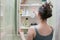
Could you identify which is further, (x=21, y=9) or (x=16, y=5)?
(x=21, y=9)

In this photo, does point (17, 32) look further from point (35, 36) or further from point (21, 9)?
point (35, 36)

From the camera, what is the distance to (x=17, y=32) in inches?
100.0

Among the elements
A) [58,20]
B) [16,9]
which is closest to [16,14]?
[16,9]

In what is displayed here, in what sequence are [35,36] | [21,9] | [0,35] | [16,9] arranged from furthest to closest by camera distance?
1. [21,9]
2. [16,9]
3. [35,36]
4. [0,35]

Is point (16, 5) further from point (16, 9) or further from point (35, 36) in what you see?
point (35, 36)

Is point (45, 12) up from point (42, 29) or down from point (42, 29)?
up

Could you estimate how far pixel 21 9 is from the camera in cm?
270

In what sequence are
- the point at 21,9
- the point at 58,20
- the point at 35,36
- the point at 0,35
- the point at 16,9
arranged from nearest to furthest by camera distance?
the point at 0,35 → the point at 35,36 → the point at 58,20 → the point at 16,9 → the point at 21,9

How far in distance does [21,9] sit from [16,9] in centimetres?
20

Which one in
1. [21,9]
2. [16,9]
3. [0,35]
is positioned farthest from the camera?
[21,9]

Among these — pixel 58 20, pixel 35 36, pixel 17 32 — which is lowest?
pixel 17 32

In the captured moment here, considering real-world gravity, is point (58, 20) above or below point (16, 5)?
below

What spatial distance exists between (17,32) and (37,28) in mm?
995

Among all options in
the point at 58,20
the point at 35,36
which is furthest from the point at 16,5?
the point at 35,36
